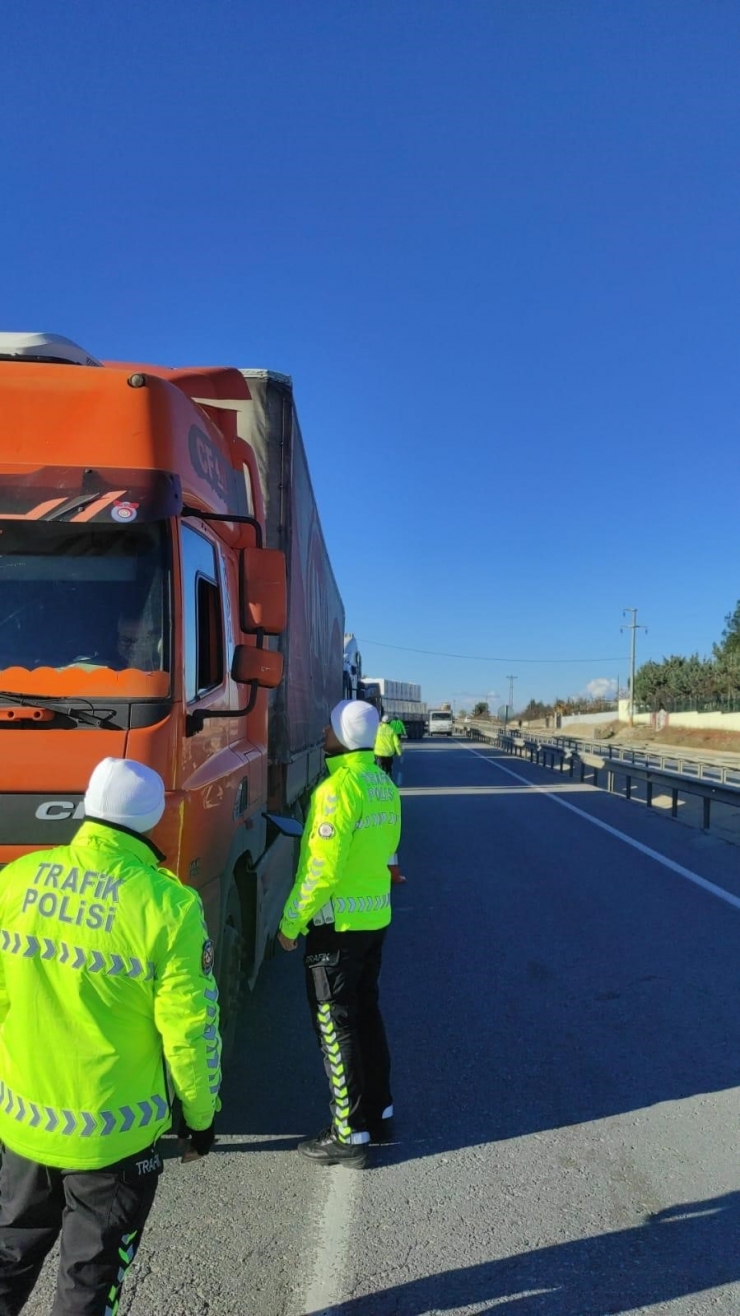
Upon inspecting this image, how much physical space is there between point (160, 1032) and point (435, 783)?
21.7 m

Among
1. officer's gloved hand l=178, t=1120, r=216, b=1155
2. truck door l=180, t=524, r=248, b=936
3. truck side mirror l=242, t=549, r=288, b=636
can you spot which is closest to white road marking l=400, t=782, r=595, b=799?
truck door l=180, t=524, r=248, b=936

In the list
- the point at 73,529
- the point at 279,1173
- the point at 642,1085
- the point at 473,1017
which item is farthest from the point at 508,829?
the point at 73,529

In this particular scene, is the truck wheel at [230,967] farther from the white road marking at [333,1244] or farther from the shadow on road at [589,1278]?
the shadow on road at [589,1278]

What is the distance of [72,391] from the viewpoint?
137 inches

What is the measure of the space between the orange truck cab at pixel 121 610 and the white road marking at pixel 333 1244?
2.98 ft

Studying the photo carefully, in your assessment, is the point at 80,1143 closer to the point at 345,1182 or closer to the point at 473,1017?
the point at 345,1182

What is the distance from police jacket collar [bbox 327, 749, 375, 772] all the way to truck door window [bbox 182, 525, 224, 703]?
2.09ft

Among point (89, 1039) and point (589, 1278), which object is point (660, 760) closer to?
point (589, 1278)

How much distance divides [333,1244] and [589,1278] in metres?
0.89

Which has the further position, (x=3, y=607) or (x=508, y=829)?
(x=508, y=829)

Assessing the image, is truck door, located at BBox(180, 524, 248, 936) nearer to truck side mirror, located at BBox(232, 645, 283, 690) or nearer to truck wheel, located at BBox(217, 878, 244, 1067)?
truck side mirror, located at BBox(232, 645, 283, 690)

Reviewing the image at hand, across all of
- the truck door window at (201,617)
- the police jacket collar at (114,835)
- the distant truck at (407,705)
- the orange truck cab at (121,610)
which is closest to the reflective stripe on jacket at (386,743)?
the orange truck cab at (121,610)

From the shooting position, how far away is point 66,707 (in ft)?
10.3

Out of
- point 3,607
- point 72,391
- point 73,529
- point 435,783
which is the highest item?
point 72,391
